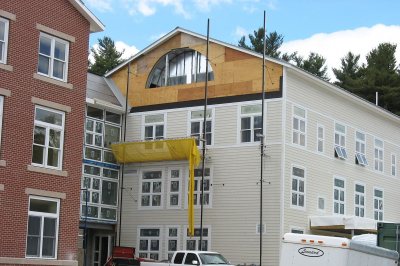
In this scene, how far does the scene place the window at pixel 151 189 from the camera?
38.1 meters

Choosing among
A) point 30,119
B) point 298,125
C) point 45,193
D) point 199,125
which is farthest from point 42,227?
point 298,125

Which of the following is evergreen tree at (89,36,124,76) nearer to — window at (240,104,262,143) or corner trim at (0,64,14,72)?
window at (240,104,262,143)

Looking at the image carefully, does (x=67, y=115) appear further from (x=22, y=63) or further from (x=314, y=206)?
(x=314, y=206)

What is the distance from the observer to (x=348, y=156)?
131 feet

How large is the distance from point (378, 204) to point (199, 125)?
40.2ft

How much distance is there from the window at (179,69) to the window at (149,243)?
7808 millimetres

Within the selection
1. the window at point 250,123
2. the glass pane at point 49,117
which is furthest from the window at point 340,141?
the glass pane at point 49,117

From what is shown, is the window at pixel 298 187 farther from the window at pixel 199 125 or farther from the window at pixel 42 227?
the window at pixel 42 227

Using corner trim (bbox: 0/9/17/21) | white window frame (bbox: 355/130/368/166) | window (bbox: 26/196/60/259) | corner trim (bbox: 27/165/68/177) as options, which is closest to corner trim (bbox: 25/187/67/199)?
window (bbox: 26/196/60/259)

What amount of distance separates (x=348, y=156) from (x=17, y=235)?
21.2m

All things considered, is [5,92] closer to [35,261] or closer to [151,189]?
[35,261]

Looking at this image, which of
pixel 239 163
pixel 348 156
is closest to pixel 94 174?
pixel 239 163

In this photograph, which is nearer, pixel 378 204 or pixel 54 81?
pixel 54 81

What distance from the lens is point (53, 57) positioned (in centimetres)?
2645
